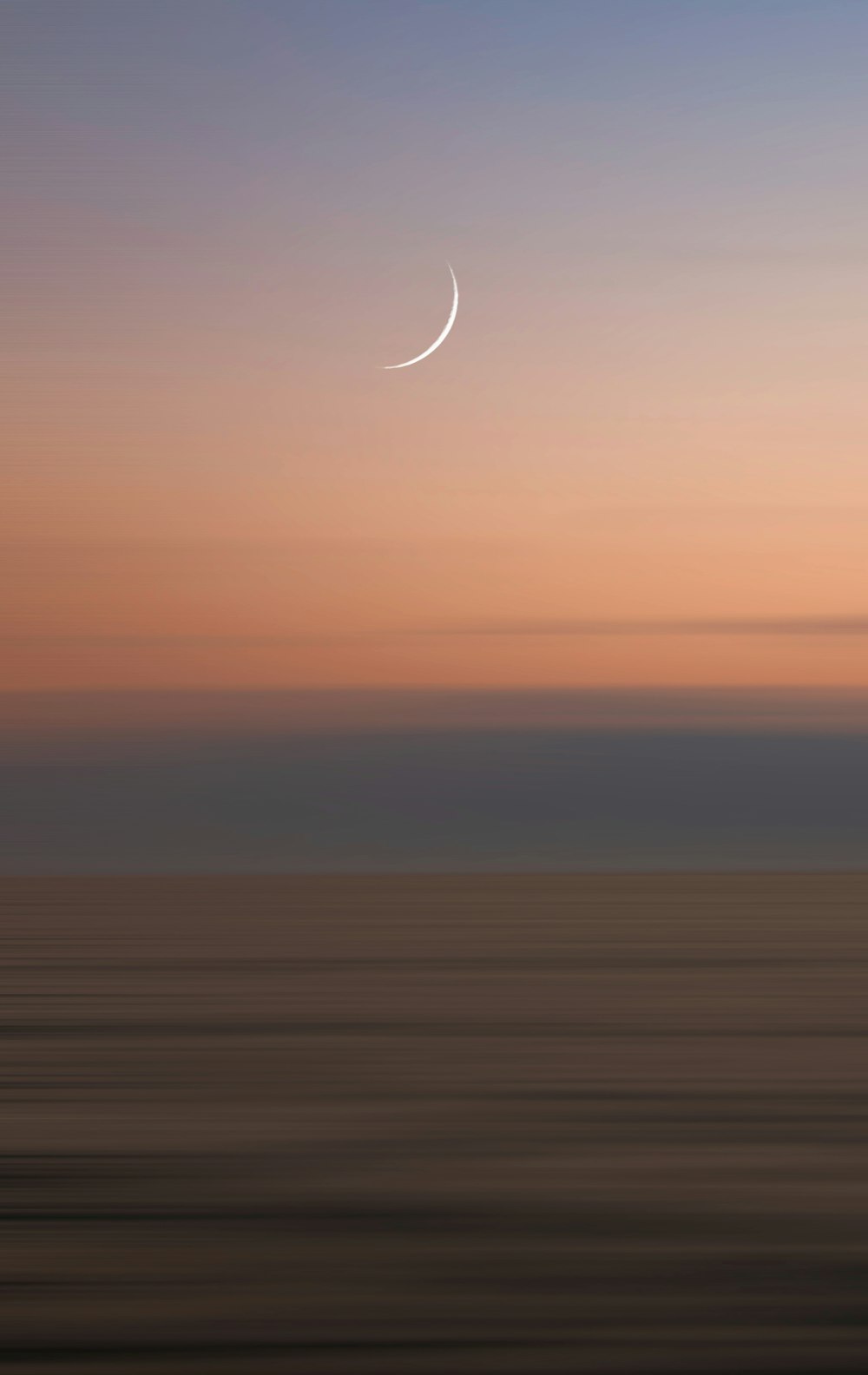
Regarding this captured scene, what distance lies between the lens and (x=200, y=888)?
2014 inches

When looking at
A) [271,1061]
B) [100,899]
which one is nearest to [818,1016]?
[271,1061]

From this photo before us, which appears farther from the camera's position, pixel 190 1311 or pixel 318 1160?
pixel 318 1160

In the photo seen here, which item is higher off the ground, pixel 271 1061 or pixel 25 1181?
pixel 271 1061

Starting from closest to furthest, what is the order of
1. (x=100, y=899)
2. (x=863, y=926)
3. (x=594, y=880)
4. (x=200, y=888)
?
(x=863, y=926) < (x=100, y=899) < (x=200, y=888) < (x=594, y=880)

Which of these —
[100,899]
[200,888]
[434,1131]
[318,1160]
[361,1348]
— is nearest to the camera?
[361,1348]

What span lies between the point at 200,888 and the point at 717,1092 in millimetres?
42356

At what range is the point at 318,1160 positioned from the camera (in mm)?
8391

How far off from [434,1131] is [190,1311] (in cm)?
340

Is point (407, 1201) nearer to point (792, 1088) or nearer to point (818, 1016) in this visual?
point (792, 1088)

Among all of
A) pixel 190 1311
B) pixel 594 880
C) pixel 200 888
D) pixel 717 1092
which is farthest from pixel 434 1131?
pixel 594 880

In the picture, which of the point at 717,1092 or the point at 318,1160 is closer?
the point at 318,1160

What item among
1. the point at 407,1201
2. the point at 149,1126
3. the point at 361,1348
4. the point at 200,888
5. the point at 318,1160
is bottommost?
the point at 361,1348

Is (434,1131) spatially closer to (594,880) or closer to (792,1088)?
(792,1088)

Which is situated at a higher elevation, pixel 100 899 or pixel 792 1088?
pixel 100 899
